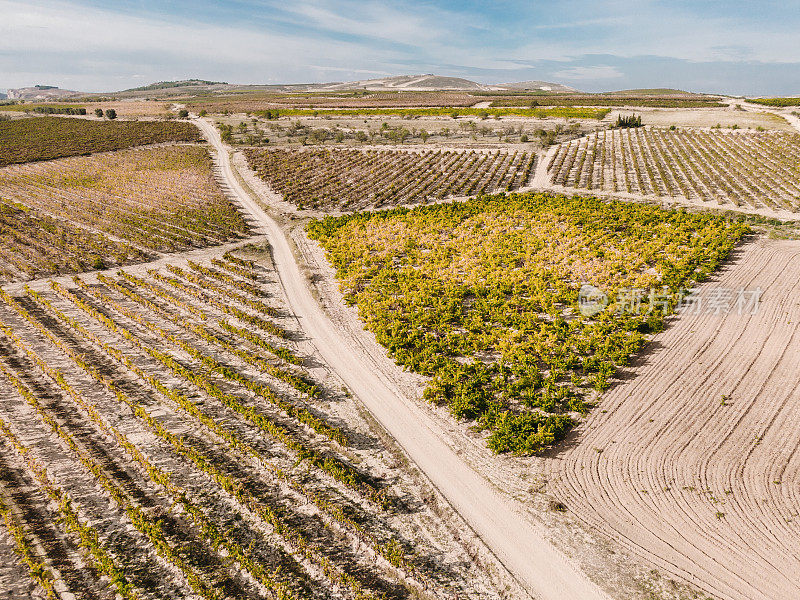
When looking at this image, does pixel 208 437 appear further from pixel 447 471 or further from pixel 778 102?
pixel 778 102

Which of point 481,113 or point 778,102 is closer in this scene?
point 481,113

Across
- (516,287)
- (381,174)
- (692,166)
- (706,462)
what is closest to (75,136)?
(381,174)

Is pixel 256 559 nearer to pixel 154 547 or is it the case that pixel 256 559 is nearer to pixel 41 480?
pixel 154 547

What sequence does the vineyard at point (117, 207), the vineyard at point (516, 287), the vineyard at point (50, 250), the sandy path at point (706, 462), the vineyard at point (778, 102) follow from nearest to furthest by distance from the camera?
the sandy path at point (706, 462), the vineyard at point (516, 287), the vineyard at point (50, 250), the vineyard at point (117, 207), the vineyard at point (778, 102)

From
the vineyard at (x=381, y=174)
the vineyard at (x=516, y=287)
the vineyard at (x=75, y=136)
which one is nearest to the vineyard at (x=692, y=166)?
the vineyard at (x=381, y=174)

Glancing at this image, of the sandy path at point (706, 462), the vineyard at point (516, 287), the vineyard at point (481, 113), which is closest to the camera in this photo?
the sandy path at point (706, 462)

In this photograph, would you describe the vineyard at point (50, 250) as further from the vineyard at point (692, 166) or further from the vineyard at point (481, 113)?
the vineyard at point (481, 113)

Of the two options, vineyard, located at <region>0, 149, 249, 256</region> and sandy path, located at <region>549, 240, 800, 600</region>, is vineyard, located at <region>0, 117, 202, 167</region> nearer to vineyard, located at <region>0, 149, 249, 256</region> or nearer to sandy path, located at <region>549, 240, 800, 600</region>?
vineyard, located at <region>0, 149, 249, 256</region>

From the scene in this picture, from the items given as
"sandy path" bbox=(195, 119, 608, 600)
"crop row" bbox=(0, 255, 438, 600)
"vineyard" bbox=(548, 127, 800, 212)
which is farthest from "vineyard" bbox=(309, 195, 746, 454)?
"vineyard" bbox=(548, 127, 800, 212)
